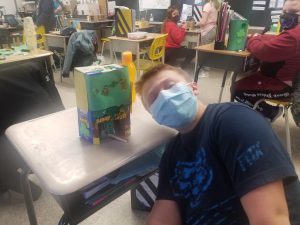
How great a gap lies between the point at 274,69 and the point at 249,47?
0.93 feet

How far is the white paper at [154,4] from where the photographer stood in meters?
6.12

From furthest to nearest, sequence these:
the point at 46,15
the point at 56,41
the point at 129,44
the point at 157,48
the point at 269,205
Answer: the point at 46,15 → the point at 56,41 → the point at 157,48 → the point at 129,44 → the point at 269,205

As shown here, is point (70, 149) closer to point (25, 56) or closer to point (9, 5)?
point (25, 56)

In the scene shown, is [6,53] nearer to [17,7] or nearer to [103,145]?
[103,145]

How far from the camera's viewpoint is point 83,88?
0.85 meters

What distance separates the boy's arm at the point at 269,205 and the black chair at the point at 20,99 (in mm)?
1087

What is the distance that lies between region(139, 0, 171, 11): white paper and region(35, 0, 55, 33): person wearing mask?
7.53 feet

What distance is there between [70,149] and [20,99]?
0.70 metres

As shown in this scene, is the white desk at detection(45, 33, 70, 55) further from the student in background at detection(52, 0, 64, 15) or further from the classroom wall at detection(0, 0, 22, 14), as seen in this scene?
the classroom wall at detection(0, 0, 22, 14)

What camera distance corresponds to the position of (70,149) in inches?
35.8

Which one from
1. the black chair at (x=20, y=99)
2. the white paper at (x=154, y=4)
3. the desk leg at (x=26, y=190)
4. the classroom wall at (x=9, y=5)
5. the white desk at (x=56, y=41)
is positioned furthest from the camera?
the classroom wall at (x=9, y=5)

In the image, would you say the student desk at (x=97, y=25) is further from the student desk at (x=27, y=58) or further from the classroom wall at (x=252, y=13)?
the student desk at (x=27, y=58)

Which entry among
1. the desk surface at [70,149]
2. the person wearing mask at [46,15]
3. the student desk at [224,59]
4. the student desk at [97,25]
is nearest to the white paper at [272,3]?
the student desk at [224,59]


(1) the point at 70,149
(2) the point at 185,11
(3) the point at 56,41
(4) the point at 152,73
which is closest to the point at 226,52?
(4) the point at 152,73
